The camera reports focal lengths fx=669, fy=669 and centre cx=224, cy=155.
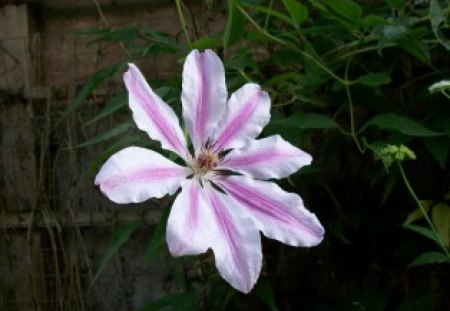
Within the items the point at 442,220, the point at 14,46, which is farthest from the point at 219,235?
the point at 14,46

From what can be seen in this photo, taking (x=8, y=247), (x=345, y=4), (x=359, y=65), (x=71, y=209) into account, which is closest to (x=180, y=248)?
(x=345, y=4)

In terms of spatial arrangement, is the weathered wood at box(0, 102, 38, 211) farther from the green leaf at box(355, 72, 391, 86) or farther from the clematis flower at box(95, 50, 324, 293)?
the clematis flower at box(95, 50, 324, 293)

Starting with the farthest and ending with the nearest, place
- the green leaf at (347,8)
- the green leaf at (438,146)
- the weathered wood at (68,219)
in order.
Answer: the weathered wood at (68,219)
the green leaf at (438,146)
the green leaf at (347,8)

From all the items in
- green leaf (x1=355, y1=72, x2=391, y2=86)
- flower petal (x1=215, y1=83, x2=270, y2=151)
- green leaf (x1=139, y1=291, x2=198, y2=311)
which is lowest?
green leaf (x1=139, y1=291, x2=198, y2=311)

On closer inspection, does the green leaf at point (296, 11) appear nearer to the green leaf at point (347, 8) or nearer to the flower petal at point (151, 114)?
the green leaf at point (347, 8)

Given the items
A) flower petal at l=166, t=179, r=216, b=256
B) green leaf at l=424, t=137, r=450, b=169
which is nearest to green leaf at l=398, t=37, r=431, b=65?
green leaf at l=424, t=137, r=450, b=169

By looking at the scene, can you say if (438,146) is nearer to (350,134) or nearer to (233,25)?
(350,134)

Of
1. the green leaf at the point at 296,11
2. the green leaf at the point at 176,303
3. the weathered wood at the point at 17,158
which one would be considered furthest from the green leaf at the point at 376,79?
the weathered wood at the point at 17,158
